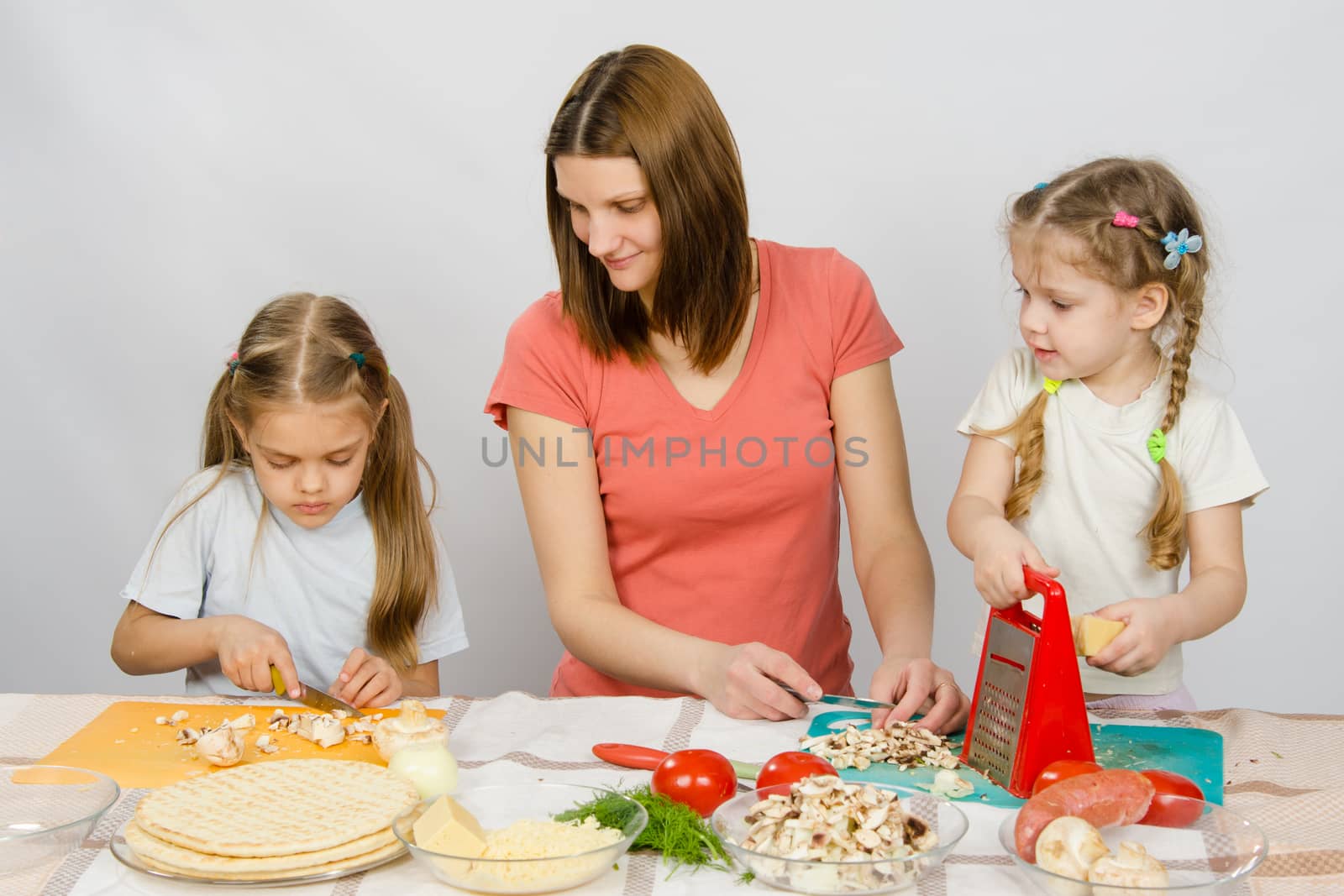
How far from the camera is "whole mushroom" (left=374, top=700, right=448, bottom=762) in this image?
1.44m

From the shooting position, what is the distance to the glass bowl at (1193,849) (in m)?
1.08

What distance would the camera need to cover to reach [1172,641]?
1.57 m

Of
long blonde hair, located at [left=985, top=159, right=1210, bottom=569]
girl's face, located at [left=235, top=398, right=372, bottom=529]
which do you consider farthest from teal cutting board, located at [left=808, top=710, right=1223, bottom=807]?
girl's face, located at [left=235, top=398, right=372, bottom=529]

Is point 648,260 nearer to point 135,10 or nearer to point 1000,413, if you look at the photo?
point 1000,413

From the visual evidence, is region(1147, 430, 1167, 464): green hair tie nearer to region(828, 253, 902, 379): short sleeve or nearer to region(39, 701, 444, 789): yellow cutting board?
region(828, 253, 902, 379): short sleeve

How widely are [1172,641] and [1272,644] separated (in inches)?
67.6

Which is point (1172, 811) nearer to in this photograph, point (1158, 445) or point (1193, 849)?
point (1193, 849)

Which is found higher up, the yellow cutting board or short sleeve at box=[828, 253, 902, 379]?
short sleeve at box=[828, 253, 902, 379]

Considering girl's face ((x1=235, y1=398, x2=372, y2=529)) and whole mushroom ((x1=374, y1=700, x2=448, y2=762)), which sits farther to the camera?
girl's face ((x1=235, y1=398, x2=372, y2=529))

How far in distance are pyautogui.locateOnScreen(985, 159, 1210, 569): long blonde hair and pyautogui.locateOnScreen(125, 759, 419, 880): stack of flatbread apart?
3.67 feet

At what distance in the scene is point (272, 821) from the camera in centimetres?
123

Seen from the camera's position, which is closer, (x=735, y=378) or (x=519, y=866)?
(x=519, y=866)

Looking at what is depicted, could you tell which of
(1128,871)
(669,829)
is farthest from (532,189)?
(1128,871)

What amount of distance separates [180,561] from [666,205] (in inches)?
Result: 39.6
